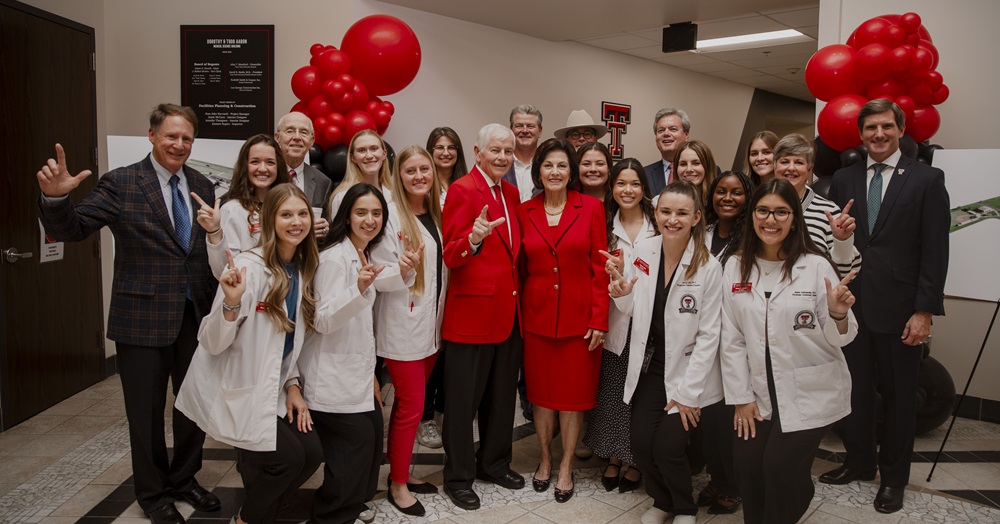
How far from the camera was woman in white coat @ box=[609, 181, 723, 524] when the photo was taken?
277 centimetres

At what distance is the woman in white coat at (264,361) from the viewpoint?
2.46 m

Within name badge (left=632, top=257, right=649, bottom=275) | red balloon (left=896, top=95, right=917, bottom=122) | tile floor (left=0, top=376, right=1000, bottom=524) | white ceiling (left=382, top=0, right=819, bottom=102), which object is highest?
white ceiling (left=382, top=0, right=819, bottom=102)

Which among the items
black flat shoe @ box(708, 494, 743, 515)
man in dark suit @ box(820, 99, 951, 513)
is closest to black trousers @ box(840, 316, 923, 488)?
man in dark suit @ box(820, 99, 951, 513)

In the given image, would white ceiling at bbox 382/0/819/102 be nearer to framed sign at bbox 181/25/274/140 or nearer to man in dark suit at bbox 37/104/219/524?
framed sign at bbox 181/25/274/140

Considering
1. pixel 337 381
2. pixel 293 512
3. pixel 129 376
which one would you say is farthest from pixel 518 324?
pixel 129 376

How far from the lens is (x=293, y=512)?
3.05 meters

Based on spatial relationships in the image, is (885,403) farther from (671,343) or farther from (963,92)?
(963,92)

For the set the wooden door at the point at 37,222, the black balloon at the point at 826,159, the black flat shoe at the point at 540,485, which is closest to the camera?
the black flat shoe at the point at 540,485

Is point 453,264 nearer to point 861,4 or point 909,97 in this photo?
point 909,97

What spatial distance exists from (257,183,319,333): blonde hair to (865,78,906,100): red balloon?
341 cm

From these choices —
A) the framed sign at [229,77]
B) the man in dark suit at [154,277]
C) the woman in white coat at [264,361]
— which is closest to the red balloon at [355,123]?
the framed sign at [229,77]

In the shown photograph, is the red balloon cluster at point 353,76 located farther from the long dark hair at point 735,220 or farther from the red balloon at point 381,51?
the long dark hair at point 735,220

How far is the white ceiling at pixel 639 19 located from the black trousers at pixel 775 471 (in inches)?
175

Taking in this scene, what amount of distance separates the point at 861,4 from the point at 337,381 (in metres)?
4.39
